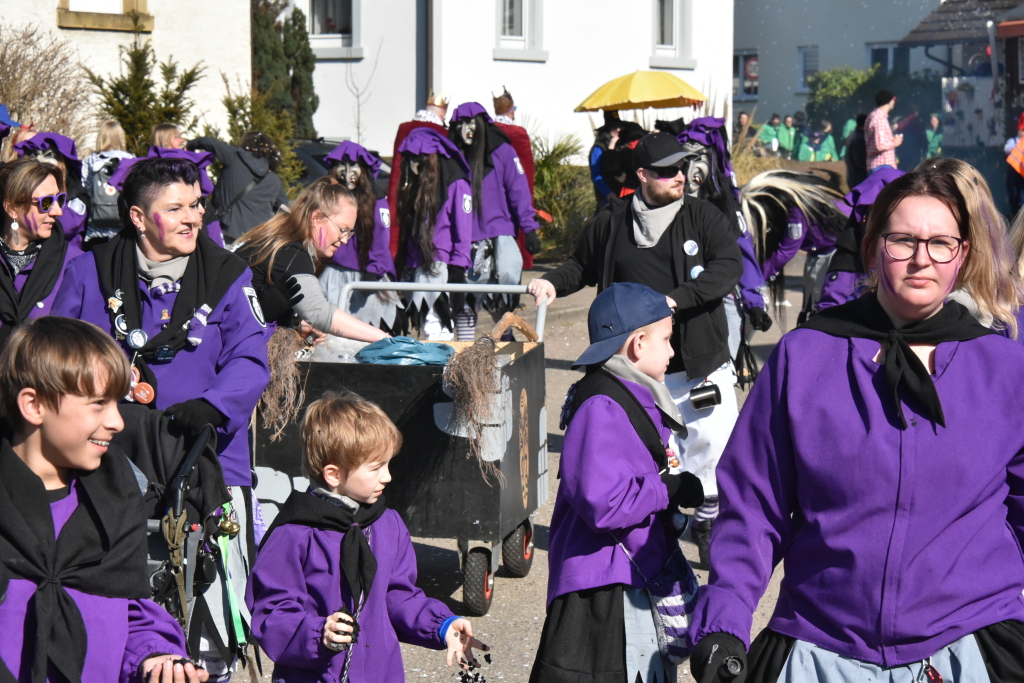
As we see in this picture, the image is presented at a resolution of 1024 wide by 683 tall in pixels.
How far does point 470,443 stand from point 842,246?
7.79 ft

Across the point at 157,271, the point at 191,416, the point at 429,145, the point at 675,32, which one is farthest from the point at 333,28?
the point at 191,416

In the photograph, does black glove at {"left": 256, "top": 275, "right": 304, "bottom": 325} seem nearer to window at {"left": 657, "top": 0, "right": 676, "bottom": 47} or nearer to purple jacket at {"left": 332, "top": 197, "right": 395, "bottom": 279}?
purple jacket at {"left": 332, "top": 197, "right": 395, "bottom": 279}

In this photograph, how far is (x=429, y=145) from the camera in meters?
8.92

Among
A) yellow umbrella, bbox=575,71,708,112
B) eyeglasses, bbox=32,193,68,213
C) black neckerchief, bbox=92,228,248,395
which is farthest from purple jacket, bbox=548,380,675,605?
yellow umbrella, bbox=575,71,708,112

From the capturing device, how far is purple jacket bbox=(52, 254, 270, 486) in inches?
154

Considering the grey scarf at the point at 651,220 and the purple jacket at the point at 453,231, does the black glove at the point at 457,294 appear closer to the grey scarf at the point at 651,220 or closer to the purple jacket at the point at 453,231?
the purple jacket at the point at 453,231

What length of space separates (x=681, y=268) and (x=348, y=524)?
2.96 m

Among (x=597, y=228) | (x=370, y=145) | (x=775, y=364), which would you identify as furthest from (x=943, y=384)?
(x=370, y=145)

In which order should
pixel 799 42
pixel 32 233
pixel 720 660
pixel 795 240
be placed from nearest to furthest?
pixel 720 660, pixel 32 233, pixel 795 240, pixel 799 42

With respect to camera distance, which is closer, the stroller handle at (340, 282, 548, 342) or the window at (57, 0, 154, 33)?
the stroller handle at (340, 282, 548, 342)

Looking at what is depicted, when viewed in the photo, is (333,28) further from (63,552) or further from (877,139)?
(63,552)

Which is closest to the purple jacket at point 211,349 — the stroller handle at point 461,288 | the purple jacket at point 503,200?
the stroller handle at point 461,288

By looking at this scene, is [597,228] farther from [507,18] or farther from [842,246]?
[507,18]

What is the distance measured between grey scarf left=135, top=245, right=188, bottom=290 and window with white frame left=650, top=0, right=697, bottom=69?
20.5m
